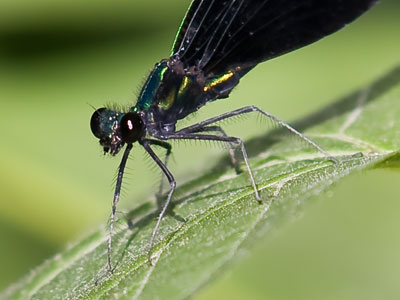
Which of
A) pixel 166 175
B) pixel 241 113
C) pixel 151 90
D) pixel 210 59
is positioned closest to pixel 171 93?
pixel 151 90

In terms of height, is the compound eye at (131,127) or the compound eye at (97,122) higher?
the compound eye at (97,122)

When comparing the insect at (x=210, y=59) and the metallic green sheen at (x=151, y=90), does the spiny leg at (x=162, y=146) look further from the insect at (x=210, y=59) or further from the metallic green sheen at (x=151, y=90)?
the metallic green sheen at (x=151, y=90)

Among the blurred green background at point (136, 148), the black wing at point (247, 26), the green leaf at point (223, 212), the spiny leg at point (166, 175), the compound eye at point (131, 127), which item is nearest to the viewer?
the green leaf at point (223, 212)

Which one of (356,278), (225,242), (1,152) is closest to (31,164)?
(1,152)

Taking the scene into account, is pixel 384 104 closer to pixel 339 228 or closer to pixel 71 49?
pixel 339 228

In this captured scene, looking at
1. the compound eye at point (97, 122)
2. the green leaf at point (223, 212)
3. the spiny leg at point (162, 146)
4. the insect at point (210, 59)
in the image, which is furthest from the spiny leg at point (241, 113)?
Answer: the compound eye at point (97, 122)

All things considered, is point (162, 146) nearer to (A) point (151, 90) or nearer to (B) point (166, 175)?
(A) point (151, 90)

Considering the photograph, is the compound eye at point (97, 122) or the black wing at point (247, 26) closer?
the compound eye at point (97, 122)
